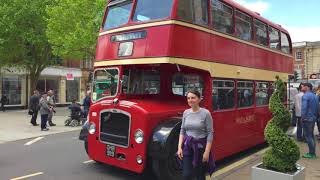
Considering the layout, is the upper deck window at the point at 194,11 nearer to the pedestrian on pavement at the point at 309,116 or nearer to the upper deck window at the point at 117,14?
the upper deck window at the point at 117,14

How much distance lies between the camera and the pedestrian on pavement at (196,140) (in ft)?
19.8

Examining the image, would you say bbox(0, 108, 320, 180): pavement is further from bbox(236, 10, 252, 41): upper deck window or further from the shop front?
the shop front

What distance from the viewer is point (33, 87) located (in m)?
34.2

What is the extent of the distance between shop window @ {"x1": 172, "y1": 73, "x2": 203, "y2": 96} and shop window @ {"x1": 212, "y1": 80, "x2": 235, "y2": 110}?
14.7 inches

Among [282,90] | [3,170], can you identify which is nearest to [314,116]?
[282,90]

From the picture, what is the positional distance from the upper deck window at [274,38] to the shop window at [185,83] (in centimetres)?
434

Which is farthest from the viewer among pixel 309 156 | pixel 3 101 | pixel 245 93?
pixel 3 101

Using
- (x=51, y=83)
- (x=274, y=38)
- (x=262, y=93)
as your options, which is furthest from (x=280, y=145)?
(x=51, y=83)

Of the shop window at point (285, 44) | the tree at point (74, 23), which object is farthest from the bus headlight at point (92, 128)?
the tree at point (74, 23)

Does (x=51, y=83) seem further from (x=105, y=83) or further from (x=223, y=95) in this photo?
(x=223, y=95)

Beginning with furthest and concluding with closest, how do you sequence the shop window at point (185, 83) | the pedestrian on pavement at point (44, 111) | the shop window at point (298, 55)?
the shop window at point (298, 55)
the pedestrian on pavement at point (44, 111)
the shop window at point (185, 83)

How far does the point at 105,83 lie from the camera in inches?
362

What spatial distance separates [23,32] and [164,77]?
24250 millimetres

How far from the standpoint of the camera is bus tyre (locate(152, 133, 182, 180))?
7.80m
